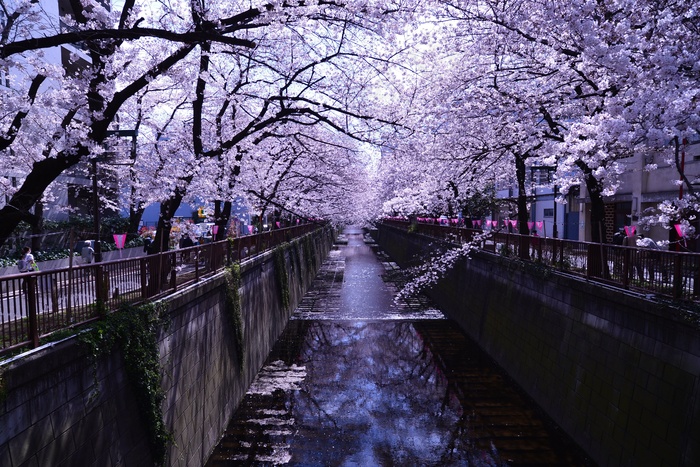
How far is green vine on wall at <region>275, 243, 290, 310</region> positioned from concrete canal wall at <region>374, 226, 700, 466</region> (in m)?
A: 10.1

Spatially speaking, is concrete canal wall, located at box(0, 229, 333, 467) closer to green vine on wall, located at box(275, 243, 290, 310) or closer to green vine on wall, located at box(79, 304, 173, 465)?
green vine on wall, located at box(79, 304, 173, 465)

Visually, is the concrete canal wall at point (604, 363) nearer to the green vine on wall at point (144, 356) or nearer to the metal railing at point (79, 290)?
the green vine on wall at point (144, 356)

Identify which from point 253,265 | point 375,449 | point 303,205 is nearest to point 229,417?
point 375,449

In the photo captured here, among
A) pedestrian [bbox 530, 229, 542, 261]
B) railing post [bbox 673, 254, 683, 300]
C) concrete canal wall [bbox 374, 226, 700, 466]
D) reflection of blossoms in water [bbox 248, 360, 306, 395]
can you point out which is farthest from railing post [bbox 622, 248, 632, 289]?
reflection of blossoms in water [bbox 248, 360, 306, 395]

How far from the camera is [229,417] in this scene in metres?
13.4

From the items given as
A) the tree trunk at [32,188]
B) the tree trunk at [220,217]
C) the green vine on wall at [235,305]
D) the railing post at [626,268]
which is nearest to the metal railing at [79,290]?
the tree trunk at [32,188]

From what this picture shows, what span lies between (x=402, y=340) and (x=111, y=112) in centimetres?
1700

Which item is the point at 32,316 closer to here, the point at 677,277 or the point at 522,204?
the point at 677,277

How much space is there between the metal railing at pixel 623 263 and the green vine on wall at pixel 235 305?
8.54 m

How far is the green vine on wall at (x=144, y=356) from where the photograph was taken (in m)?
7.19

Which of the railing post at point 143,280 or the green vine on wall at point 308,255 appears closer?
the railing post at point 143,280

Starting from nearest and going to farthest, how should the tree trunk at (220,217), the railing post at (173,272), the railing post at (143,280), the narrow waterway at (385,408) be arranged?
the railing post at (143,280) < the railing post at (173,272) < the narrow waterway at (385,408) < the tree trunk at (220,217)

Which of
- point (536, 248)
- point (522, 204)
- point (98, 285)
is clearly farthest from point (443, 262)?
point (98, 285)

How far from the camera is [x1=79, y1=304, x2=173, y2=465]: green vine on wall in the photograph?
7.19 m
